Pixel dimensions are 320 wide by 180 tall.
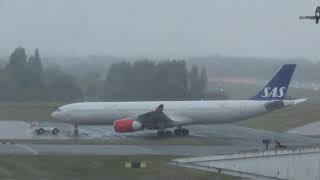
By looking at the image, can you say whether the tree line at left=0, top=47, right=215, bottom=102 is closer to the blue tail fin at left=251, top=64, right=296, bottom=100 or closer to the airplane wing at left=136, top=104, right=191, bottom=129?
the airplane wing at left=136, top=104, right=191, bottom=129

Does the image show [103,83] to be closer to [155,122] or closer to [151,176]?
[155,122]

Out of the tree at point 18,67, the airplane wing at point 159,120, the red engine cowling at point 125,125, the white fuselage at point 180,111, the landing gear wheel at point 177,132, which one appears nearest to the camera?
the red engine cowling at point 125,125

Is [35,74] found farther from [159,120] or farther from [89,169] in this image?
[89,169]

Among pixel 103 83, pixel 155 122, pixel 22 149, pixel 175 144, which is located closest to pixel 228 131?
pixel 155 122

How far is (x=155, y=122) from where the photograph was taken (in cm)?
6259

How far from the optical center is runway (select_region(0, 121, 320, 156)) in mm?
48938

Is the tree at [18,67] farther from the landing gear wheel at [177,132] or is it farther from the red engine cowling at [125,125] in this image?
the red engine cowling at [125,125]

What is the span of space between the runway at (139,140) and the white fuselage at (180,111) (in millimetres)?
1393

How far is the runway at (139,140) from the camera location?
4894cm

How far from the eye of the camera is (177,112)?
211ft

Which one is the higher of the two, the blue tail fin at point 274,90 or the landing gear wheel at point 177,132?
the blue tail fin at point 274,90

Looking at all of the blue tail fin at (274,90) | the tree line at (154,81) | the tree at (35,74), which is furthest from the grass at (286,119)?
the tree at (35,74)

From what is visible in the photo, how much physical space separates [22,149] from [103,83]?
195ft

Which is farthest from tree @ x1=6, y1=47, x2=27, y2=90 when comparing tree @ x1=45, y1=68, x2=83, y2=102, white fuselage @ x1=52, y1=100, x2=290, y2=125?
white fuselage @ x1=52, y1=100, x2=290, y2=125
